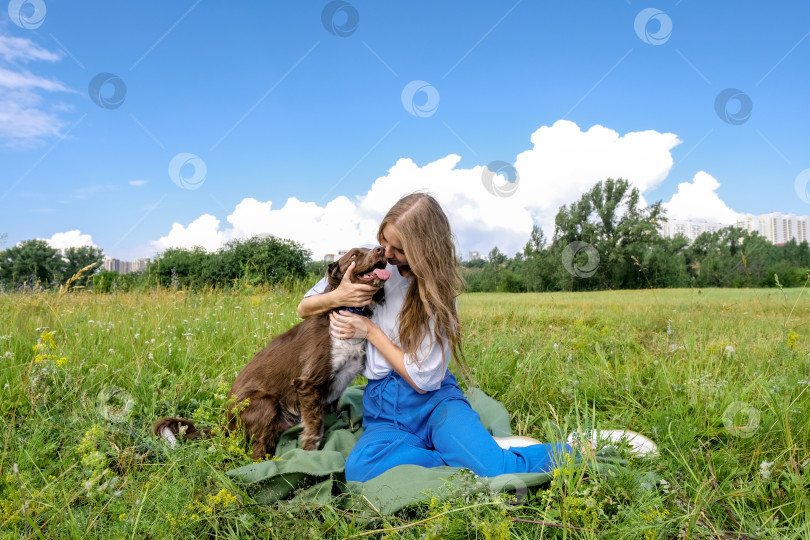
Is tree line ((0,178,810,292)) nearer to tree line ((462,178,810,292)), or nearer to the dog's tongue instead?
tree line ((462,178,810,292))

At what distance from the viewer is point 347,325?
3141 millimetres

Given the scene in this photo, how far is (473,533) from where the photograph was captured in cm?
208

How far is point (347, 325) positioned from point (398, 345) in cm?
41

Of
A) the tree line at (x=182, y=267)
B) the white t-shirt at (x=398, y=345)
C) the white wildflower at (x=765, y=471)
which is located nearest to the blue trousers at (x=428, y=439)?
the white t-shirt at (x=398, y=345)

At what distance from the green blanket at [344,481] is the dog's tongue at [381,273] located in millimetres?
1137

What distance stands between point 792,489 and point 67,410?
4643 millimetres

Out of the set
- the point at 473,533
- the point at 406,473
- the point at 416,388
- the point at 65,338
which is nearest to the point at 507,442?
the point at 416,388

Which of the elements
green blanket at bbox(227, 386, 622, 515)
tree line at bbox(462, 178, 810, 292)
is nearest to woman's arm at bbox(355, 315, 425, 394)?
green blanket at bbox(227, 386, 622, 515)

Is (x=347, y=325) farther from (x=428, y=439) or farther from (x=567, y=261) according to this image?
(x=567, y=261)

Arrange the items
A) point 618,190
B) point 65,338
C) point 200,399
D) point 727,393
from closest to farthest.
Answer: point 727,393 → point 200,399 → point 65,338 → point 618,190

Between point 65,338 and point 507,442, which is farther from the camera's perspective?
point 65,338

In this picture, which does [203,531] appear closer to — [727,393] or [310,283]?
[727,393]

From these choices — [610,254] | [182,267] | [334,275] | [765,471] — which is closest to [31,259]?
[182,267]

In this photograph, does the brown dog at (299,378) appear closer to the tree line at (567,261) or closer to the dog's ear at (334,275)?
the dog's ear at (334,275)
